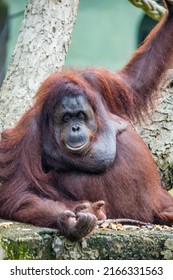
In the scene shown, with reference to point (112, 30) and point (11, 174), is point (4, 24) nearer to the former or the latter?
point (112, 30)

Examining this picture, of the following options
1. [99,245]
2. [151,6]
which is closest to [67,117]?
[99,245]

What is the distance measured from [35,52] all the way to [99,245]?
86.3 inches

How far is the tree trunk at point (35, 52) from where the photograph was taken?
19.5 ft

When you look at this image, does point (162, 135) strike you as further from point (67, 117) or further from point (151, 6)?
point (67, 117)

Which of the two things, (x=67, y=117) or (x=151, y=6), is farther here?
(x=151, y=6)

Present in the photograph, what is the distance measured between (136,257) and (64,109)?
105cm

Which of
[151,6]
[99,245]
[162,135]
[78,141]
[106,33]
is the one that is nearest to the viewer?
[99,245]

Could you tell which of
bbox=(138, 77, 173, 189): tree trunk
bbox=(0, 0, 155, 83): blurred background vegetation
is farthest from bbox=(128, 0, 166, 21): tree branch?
bbox=(0, 0, 155, 83): blurred background vegetation

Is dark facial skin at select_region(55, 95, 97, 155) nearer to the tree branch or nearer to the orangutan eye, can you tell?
the orangutan eye

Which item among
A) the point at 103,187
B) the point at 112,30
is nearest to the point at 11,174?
the point at 103,187

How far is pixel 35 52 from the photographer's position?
6.07 metres

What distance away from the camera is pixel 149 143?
622 centimetres

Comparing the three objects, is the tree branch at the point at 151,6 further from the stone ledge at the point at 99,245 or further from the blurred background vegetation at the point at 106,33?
the blurred background vegetation at the point at 106,33

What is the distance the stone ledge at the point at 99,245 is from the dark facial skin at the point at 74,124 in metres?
0.70
